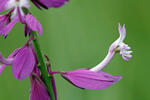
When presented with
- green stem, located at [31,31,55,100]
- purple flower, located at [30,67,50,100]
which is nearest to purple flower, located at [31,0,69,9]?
green stem, located at [31,31,55,100]

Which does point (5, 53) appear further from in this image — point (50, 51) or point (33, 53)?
point (33, 53)

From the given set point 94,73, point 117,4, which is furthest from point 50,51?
point 94,73

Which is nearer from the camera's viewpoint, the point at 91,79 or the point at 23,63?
the point at 23,63

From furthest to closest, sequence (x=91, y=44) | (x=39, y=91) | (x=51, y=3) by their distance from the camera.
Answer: (x=91, y=44) → (x=39, y=91) → (x=51, y=3)

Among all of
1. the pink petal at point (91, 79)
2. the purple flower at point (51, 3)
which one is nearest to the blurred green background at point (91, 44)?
the pink petal at point (91, 79)

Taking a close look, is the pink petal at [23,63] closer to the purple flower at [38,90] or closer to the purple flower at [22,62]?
the purple flower at [22,62]

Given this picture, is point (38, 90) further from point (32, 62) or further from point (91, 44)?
Result: point (91, 44)

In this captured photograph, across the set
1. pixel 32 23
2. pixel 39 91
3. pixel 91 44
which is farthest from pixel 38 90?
pixel 91 44
